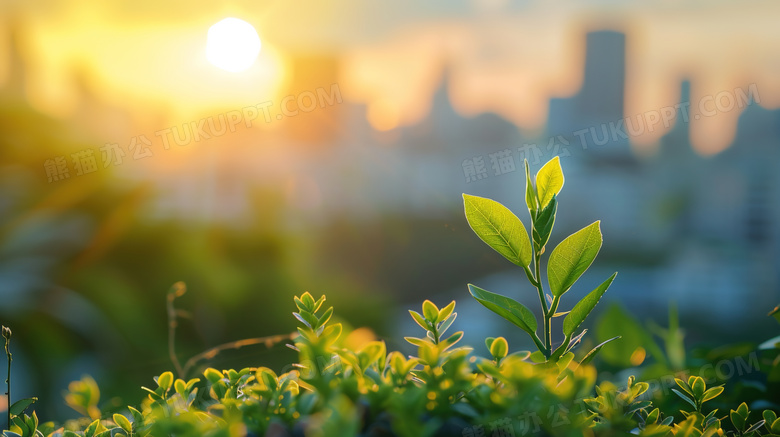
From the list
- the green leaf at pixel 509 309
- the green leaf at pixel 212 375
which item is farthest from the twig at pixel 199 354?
the green leaf at pixel 509 309

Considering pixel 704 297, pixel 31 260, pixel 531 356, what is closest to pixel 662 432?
pixel 531 356

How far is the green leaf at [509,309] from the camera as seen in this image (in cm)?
36

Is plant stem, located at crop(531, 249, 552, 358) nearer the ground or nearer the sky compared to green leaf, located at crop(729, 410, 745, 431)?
nearer the sky

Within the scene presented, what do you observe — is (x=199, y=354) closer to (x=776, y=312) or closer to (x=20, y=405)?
(x=20, y=405)

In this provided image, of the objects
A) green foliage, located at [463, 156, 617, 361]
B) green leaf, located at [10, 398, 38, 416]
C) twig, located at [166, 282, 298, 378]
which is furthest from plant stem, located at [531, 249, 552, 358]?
green leaf, located at [10, 398, 38, 416]

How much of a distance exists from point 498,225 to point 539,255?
37 millimetres

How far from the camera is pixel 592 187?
77.7 ft

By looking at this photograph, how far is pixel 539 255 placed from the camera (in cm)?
37

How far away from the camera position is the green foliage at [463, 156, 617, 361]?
1.17 feet

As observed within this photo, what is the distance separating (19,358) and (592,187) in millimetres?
23967

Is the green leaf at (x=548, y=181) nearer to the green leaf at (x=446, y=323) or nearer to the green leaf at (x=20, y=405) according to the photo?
the green leaf at (x=446, y=323)

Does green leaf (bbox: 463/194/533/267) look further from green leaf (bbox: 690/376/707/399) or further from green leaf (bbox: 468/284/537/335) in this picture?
green leaf (bbox: 690/376/707/399)

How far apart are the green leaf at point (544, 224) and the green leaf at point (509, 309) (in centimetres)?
4

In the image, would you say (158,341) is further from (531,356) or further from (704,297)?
(704,297)
